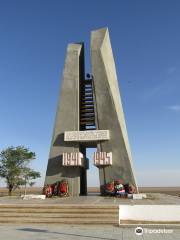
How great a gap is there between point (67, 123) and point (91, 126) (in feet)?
12.0

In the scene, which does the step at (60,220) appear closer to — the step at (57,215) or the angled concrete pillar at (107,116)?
the step at (57,215)

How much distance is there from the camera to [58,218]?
16.2 meters

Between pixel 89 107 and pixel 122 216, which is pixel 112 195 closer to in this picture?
pixel 89 107

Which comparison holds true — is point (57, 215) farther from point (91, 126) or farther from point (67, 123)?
point (91, 126)

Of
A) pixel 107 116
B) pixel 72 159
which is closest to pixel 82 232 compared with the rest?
pixel 72 159

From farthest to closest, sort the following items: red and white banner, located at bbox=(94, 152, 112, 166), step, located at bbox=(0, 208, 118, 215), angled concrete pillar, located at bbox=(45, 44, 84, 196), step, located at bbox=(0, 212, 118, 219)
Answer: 1. angled concrete pillar, located at bbox=(45, 44, 84, 196)
2. red and white banner, located at bbox=(94, 152, 112, 166)
3. step, located at bbox=(0, 208, 118, 215)
4. step, located at bbox=(0, 212, 118, 219)

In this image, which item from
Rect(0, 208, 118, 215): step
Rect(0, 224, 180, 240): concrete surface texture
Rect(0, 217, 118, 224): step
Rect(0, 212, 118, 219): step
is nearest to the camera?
Rect(0, 224, 180, 240): concrete surface texture

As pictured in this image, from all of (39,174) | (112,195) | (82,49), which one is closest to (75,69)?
(82,49)

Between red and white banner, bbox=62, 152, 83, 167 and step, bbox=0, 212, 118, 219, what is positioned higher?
red and white banner, bbox=62, 152, 83, 167

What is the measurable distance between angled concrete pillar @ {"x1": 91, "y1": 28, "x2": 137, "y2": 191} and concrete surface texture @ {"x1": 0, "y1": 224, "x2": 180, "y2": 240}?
47.3 feet

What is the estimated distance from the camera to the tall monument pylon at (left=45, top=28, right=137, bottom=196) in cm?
2942

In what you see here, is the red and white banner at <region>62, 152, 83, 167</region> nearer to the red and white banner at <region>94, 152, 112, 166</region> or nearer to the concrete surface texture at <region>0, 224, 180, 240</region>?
the red and white banner at <region>94, 152, 112, 166</region>

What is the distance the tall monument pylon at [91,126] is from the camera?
2942cm

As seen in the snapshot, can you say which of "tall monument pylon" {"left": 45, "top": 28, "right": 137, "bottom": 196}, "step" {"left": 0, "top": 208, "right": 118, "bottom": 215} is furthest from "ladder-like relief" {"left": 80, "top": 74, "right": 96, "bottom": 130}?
"step" {"left": 0, "top": 208, "right": 118, "bottom": 215}
